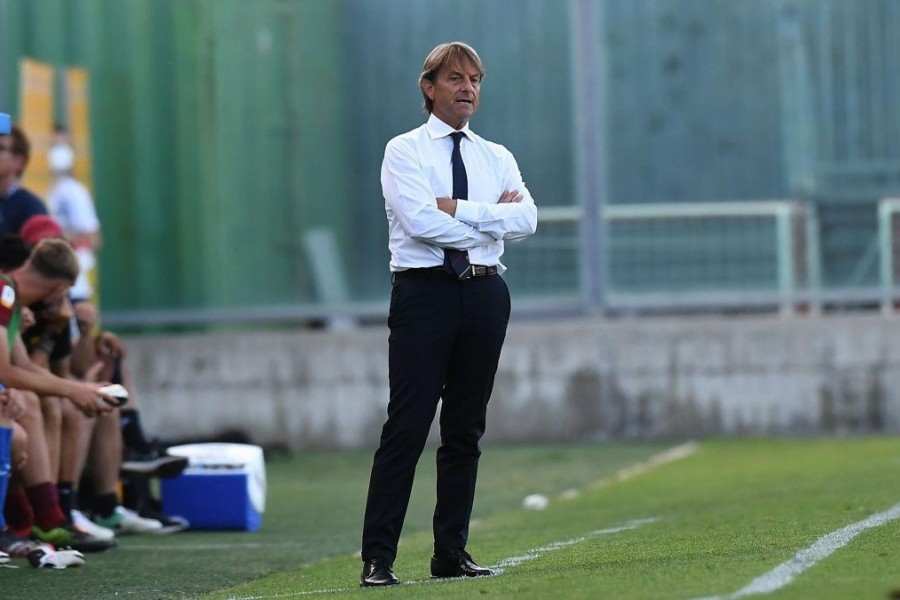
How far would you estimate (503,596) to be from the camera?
6.03 meters

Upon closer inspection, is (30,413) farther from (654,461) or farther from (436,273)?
(654,461)

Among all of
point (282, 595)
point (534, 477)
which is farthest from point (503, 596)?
point (534, 477)

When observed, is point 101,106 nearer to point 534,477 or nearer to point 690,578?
point 534,477

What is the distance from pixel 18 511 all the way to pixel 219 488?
5.25 feet

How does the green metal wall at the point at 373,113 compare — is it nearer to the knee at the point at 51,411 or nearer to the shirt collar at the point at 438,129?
the knee at the point at 51,411

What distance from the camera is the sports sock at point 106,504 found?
32.5ft

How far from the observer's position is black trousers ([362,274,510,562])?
6.78 m

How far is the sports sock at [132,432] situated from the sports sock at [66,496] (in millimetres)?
1004

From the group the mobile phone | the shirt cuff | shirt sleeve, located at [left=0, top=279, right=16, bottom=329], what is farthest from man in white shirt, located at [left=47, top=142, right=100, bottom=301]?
the shirt cuff

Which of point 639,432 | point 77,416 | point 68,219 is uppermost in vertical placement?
point 68,219

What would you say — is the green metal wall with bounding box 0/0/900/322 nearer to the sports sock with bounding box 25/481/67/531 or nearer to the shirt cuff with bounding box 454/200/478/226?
the sports sock with bounding box 25/481/67/531

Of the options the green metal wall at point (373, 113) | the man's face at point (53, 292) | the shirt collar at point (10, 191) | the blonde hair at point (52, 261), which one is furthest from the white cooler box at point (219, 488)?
the green metal wall at point (373, 113)

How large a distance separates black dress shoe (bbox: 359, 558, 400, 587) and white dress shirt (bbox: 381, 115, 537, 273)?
3.35 feet

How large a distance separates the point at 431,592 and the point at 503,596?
386 mm
